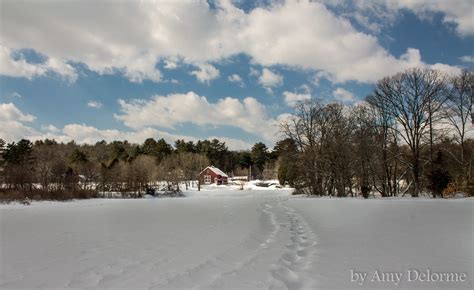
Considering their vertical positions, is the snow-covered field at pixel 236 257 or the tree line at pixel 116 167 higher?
the tree line at pixel 116 167

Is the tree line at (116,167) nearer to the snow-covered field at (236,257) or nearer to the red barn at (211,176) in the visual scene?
the red barn at (211,176)

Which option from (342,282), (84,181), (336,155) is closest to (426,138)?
(336,155)

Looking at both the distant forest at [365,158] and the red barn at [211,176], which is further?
the red barn at [211,176]

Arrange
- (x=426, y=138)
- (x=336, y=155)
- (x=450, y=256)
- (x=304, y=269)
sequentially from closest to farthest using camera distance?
(x=304, y=269), (x=450, y=256), (x=426, y=138), (x=336, y=155)

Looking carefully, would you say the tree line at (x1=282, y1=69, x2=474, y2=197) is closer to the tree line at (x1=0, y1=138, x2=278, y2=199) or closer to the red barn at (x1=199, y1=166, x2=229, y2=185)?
the tree line at (x1=0, y1=138, x2=278, y2=199)

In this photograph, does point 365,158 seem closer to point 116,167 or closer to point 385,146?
point 385,146

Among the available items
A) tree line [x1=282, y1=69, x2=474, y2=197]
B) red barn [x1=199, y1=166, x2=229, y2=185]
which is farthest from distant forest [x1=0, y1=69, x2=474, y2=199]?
red barn [x1=199, y1=166, x2=229, y2=185]

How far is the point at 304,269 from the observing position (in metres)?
5.56

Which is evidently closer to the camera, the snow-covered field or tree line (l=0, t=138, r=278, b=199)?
the snow-covered field

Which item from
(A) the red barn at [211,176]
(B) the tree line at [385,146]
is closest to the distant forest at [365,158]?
(B) the tree line at [385,146]

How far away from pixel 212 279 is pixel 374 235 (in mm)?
5278

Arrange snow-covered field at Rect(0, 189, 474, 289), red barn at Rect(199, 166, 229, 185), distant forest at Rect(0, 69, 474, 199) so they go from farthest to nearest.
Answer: red barn at Rect(199, 166, 229, 185) < distant forest at Rect(0, 69, 474, 199) < snow-covered field at Rect(0, 189, 474, 289)

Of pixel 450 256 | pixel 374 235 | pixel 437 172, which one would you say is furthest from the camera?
pixel 437 172

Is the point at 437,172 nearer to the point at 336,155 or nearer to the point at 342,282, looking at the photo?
the point at 336,155
